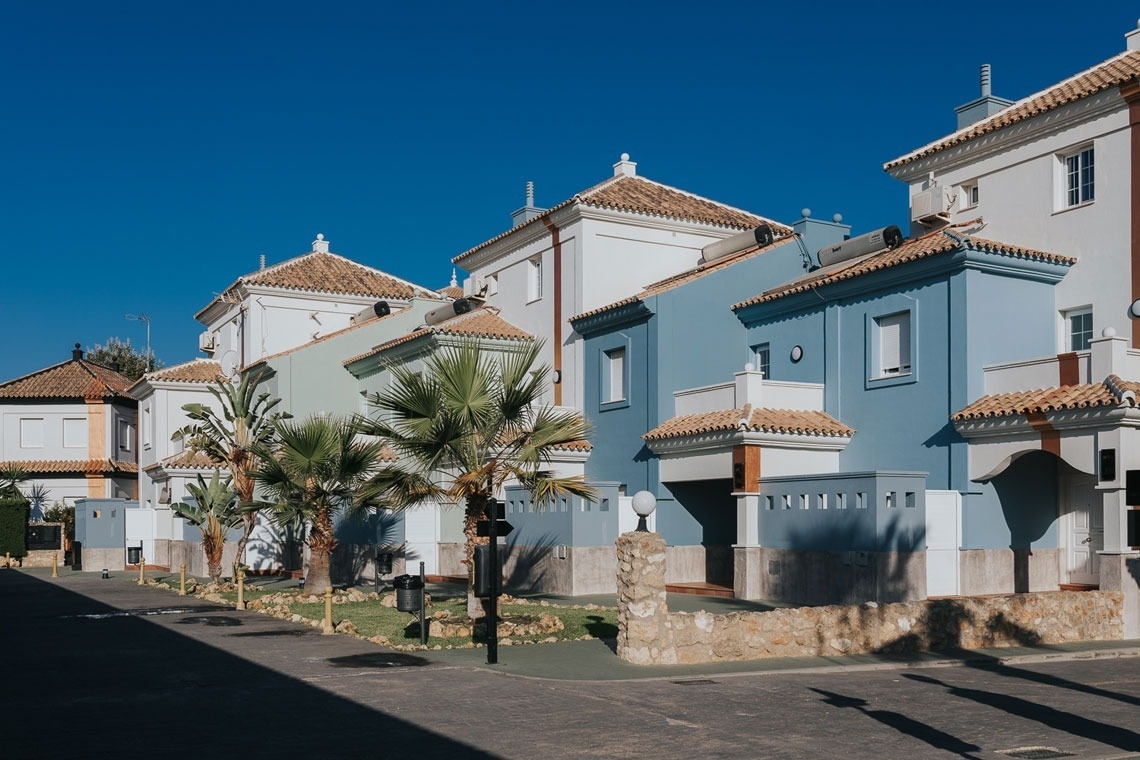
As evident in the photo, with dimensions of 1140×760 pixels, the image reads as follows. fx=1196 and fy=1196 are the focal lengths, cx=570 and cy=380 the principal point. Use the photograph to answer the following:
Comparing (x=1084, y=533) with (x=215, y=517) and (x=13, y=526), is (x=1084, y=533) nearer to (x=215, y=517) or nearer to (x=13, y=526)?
(x=215, y=517)

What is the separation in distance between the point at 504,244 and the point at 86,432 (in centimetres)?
3023

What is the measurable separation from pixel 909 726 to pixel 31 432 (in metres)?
53.0

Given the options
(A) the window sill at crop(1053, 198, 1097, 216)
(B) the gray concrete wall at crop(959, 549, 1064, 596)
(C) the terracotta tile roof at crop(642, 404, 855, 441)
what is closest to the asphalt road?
(B) the gray concrete wall at crop(959, 549, 1064, 596)

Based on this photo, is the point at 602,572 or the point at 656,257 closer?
the point at 602,572

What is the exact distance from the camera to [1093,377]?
68.0 ft

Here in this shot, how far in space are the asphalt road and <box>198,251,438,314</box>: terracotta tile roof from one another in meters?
26.2

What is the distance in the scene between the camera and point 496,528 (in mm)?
16297

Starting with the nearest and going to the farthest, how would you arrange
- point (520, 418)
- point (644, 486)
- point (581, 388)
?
point (520, 418), point (644, 486), point (581, 388)

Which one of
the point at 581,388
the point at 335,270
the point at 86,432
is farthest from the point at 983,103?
the point at 86,432

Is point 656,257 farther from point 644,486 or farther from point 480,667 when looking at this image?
point 480,667

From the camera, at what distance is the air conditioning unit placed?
26.0m

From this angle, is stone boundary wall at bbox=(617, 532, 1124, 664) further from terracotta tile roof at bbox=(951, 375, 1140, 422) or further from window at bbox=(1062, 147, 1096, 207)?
window at bbox=(1062, 147, 1096, 207)

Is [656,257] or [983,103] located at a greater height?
[983,103]

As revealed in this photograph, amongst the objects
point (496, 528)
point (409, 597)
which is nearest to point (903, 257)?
point (496, 528)
